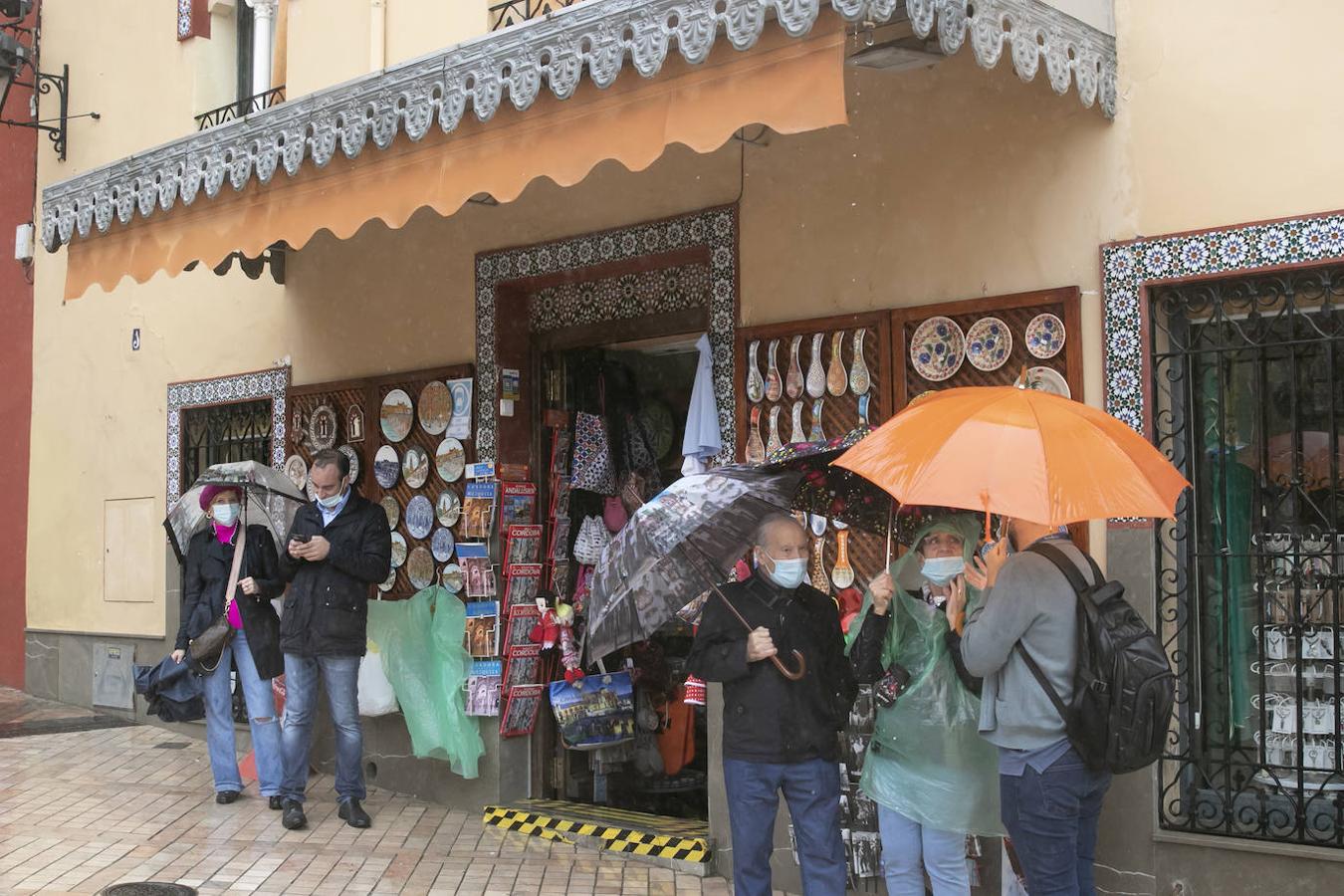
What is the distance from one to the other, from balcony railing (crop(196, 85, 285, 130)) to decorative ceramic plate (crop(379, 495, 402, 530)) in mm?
2840

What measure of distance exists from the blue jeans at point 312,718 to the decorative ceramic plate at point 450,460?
4.36 ft

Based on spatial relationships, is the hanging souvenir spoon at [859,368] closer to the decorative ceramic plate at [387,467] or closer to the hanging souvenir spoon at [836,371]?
the hanging souvenir spoon at [836,371]

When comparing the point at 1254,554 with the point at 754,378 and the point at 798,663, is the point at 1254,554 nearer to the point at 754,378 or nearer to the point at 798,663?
the point at 798,663

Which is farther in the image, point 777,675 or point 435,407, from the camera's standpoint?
point 435,407

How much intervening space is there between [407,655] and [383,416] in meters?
1.50

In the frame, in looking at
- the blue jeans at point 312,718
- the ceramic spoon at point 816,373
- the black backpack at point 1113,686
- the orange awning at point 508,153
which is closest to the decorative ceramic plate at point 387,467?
the blue jeans at point 312,718

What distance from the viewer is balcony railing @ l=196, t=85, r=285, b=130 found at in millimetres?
9031

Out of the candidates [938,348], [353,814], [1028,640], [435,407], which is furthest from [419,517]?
[1028,640]

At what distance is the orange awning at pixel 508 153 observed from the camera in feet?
14.7

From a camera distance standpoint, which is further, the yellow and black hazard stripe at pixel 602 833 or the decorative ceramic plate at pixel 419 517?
the decorative ceramic plate at pixel 419 517

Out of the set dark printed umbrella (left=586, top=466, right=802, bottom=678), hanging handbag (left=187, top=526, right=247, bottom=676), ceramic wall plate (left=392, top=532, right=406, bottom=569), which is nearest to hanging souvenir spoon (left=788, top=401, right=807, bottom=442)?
dark printed umbrella (left=586, top=466, right=802, bottom=678)

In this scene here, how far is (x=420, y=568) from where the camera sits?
316 inches

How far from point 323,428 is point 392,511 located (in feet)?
2.80

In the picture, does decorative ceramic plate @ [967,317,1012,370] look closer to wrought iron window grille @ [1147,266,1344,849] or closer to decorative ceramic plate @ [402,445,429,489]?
wrought iron window grille @ [1147,266,1344,849]
